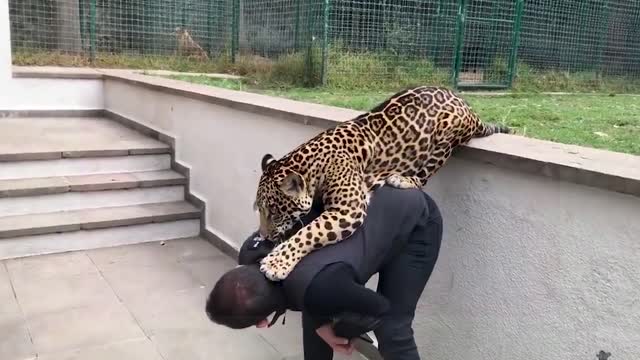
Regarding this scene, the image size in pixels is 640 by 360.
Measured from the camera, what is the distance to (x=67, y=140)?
5.55 m

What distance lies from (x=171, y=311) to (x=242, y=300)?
1948mm

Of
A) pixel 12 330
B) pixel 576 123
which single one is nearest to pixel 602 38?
pixel 576 123

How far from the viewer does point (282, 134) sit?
3594 mm

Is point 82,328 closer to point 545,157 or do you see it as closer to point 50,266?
point 50,266

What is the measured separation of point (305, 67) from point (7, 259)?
4008 mm

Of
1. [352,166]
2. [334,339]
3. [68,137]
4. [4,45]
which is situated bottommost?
[68,137]

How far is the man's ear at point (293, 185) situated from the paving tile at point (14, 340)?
1.76 meters

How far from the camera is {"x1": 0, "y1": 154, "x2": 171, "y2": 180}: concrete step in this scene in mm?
4801

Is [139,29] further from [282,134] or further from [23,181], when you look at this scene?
[282,134]

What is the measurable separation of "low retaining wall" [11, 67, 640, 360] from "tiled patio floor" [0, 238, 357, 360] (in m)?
0.77

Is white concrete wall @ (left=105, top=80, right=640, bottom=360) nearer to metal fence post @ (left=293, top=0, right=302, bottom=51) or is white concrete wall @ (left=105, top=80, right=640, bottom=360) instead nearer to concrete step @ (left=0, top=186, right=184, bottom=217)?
concrete step @ (left=0, top=186, right=184, bottom=217)

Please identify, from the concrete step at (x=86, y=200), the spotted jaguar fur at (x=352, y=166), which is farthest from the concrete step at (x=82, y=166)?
the spotted jaguar fur at (x=352, y=166)

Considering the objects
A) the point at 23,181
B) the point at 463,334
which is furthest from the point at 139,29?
the point at 463,334

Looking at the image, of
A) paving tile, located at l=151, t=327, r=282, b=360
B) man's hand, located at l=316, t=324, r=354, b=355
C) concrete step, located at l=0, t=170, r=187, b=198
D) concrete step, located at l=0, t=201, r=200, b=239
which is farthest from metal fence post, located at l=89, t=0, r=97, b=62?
man's hand, located at l=316, t=324, r=354, b=355
